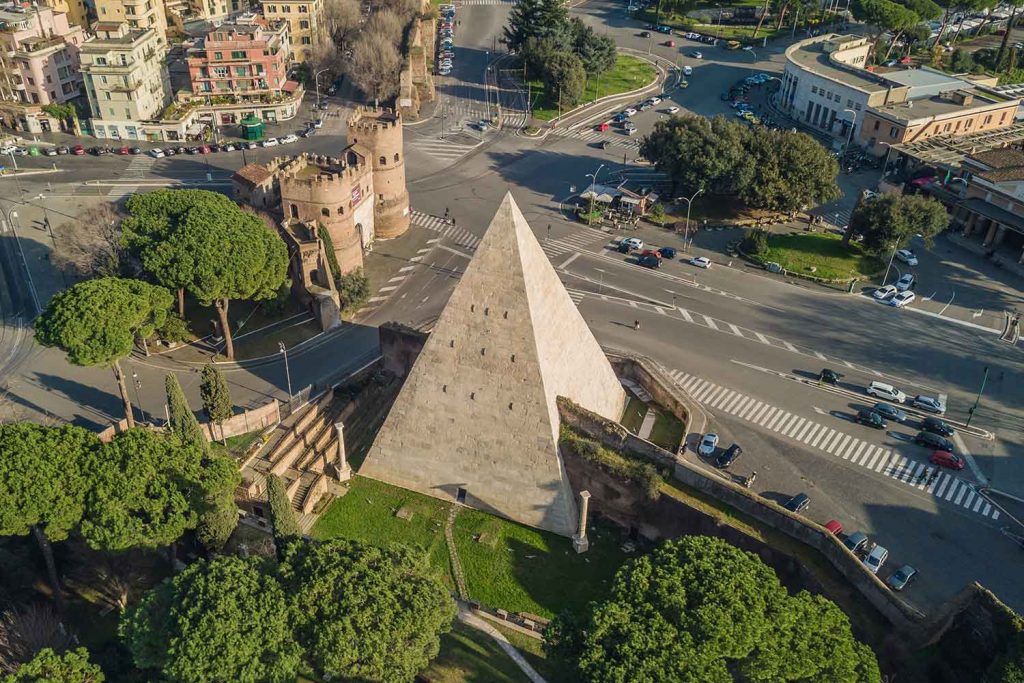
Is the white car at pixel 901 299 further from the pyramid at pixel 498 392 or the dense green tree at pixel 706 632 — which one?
the dense green tree at pixel 706 632

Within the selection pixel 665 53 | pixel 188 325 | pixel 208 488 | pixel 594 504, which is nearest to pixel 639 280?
pixel 594 504

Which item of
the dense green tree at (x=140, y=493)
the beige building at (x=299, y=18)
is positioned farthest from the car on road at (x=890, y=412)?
the beige building at (x=299, y=18)

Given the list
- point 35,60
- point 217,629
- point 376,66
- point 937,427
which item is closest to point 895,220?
point 937,427

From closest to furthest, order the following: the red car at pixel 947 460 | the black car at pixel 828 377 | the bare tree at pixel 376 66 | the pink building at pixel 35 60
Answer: the red car at pixel 947 460 → the black car at pixel 828 377 → the pink building at pixel 35 60 → the bare tree at pixel 376 66

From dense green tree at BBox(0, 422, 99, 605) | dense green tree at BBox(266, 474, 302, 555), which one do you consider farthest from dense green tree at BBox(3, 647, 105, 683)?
dense green tree at BBox(266, 474, 302, 555)

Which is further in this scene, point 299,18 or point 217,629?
point 299,18

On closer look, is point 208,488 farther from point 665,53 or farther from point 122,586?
point 665,53

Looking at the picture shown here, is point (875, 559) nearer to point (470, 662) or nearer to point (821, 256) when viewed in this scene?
point (470, 662)
